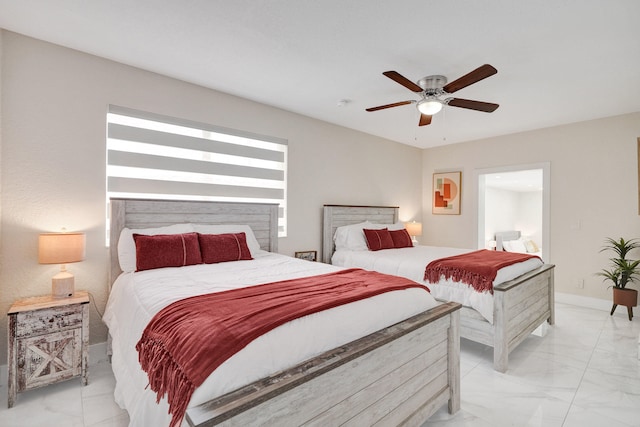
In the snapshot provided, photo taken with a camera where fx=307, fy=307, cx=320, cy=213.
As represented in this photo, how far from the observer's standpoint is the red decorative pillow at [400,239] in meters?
4.34

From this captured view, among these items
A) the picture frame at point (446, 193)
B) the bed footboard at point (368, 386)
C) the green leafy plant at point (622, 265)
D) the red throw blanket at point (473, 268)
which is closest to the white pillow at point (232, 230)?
the red throw blanket at point (473, 268)

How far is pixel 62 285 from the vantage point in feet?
7.51

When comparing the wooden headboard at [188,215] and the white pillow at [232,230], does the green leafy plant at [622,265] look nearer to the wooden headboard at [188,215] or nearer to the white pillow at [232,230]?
the wooden headboard at [188,215]

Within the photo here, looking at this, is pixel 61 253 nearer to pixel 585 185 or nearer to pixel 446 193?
pixel 446 193

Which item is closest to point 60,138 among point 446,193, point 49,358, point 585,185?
point 49,358

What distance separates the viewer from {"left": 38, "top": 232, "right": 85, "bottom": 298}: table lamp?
218cm

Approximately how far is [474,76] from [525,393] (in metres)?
2.32

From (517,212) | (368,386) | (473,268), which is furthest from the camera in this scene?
(517,212)

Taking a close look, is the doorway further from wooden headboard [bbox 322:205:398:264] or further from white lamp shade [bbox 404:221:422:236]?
wooden headboard [bbox 322:205:398:264]

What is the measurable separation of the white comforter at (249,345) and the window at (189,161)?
37.8 inches

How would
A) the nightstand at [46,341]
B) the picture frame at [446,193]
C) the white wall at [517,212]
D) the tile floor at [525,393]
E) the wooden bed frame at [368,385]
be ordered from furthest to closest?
the white wall at [517,212], the picture frame at [446,193], the nightstand at [46,341], the tile floor at [525,393], the wooden bed frame at [368,385]

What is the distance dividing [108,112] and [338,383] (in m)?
2.91

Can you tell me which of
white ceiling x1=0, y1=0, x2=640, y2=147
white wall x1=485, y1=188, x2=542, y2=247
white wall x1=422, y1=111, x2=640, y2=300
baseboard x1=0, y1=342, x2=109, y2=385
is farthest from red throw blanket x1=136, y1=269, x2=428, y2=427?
white wall x1=485, y1=188, x2=542, y2=247

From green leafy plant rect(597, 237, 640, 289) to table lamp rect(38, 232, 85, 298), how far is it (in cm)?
557
